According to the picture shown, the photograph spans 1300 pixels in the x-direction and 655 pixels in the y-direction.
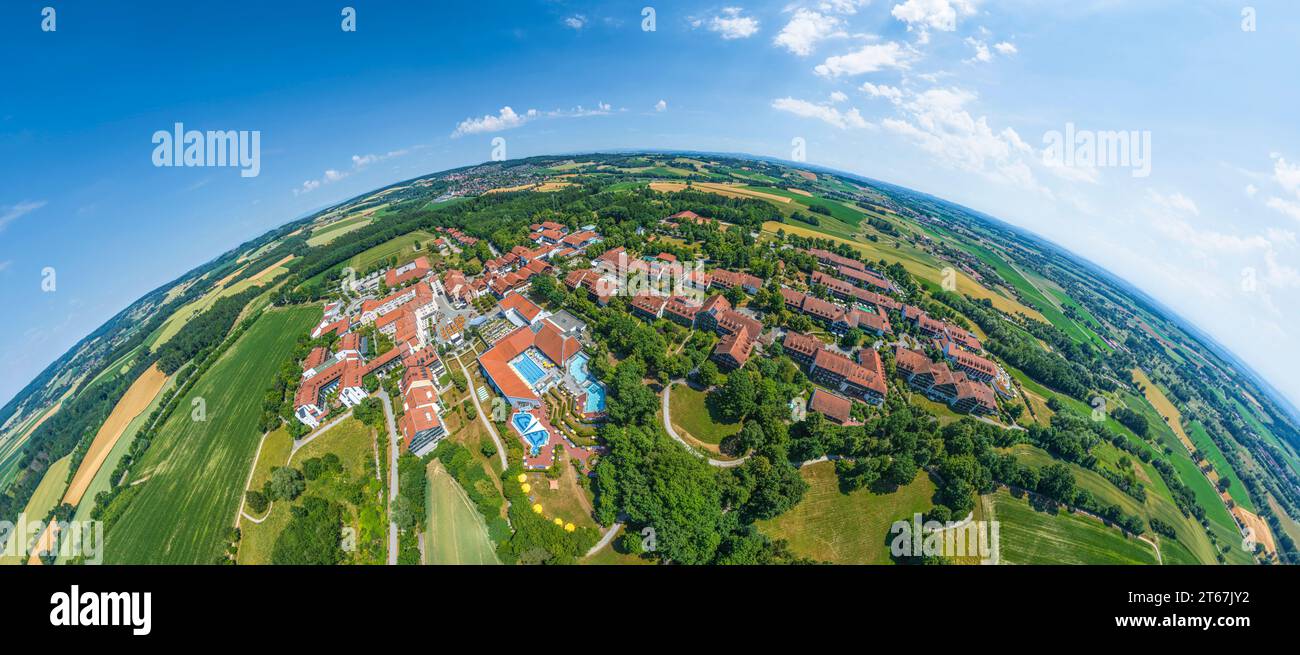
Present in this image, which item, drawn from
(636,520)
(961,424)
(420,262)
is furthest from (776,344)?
(420,262)

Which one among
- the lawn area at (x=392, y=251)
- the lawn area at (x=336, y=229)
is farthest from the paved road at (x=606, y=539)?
the lawn area at (x=336, y=229)

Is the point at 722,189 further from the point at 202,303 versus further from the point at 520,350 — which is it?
the point at 202,303

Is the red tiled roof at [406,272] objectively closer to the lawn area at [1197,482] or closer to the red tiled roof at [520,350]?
the red tiled roof at [520,350]

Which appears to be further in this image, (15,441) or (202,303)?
(202,303)

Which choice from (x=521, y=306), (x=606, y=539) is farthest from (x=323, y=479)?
(x=606, y=539)

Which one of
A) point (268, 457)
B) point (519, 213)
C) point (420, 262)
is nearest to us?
point (268, 457)

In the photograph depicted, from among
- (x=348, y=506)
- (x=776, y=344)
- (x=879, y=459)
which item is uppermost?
(x=776, y=344)
